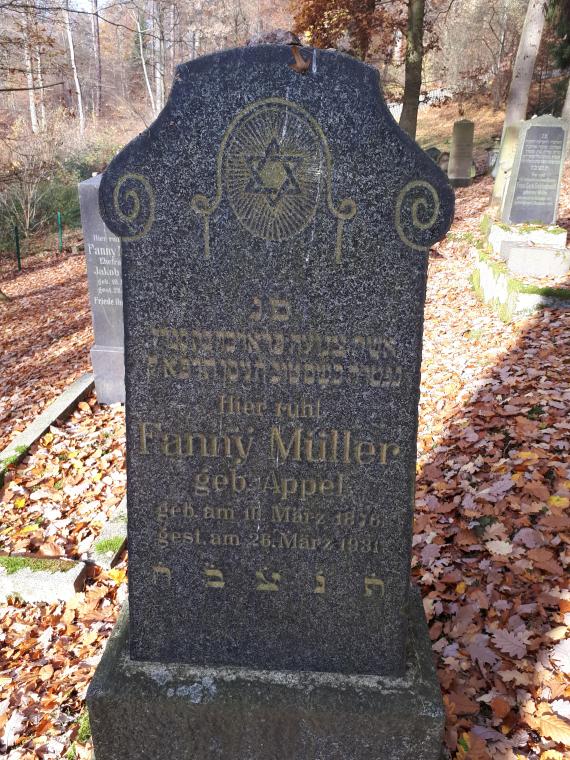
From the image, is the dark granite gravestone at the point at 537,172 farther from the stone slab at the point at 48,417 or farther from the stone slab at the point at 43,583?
the stone slab at the point at 43,583

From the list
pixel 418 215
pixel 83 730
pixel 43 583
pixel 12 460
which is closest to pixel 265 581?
pixel 83 730

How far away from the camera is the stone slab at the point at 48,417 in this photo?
5902mm

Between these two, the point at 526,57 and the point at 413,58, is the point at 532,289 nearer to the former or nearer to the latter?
the point at 413,58

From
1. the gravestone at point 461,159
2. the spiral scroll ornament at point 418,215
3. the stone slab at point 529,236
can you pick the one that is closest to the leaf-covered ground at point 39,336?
the spiral scroll ornament at point 418,215

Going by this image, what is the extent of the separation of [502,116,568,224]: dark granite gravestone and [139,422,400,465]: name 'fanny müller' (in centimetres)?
973

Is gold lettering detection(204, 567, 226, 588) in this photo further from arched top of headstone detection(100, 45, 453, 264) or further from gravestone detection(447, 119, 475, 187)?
gravestone detection(447, 119, 475, 187)

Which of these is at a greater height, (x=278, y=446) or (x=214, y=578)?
(x=278, y=446)

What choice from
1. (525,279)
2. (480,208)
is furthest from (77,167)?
(525,279)

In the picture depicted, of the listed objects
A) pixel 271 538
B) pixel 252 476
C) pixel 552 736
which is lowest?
pixel 552 736

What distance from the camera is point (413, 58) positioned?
1334 cm

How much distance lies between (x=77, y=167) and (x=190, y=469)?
2564cm

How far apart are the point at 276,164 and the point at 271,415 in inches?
37.5

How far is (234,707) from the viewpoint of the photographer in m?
2.48

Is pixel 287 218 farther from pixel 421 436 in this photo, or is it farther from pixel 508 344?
pixel 508 344
